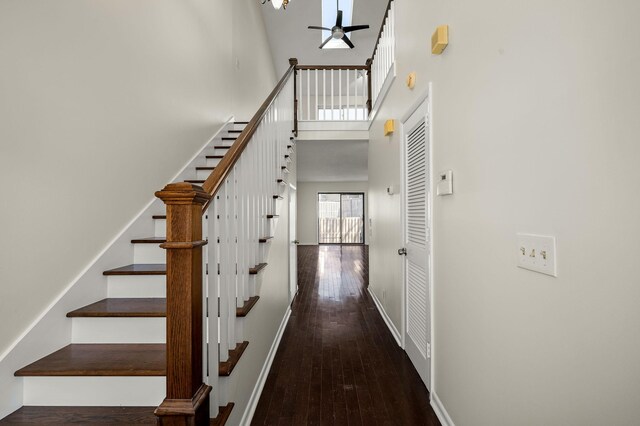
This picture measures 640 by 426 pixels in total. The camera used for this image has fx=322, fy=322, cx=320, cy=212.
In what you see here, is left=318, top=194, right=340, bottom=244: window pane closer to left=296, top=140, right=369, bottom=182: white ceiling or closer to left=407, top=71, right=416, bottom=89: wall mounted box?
left=296, top=140, right=369, bottom=182: white ceiling

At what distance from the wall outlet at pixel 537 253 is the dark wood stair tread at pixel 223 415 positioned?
137 centimetres

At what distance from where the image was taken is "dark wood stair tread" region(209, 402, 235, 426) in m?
1.36

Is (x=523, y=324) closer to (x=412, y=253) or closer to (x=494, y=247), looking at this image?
(x=494, y=247)

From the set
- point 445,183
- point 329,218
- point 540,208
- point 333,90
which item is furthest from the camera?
point 329,218

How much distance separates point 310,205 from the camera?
12.4 meters

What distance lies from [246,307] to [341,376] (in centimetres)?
115

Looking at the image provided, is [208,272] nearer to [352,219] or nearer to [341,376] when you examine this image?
[341,376]

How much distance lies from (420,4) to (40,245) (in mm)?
2810

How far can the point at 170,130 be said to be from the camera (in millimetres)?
3029

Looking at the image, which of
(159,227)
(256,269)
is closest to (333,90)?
(159,227)

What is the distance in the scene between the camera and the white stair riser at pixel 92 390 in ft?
4.72

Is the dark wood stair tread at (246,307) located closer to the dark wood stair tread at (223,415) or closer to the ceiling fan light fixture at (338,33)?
the dark wood stair tread at (223,415)

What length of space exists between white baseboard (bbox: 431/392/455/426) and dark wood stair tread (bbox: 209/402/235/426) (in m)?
1.22

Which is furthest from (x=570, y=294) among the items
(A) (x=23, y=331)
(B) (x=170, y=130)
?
(B) (x=170, y=130)
